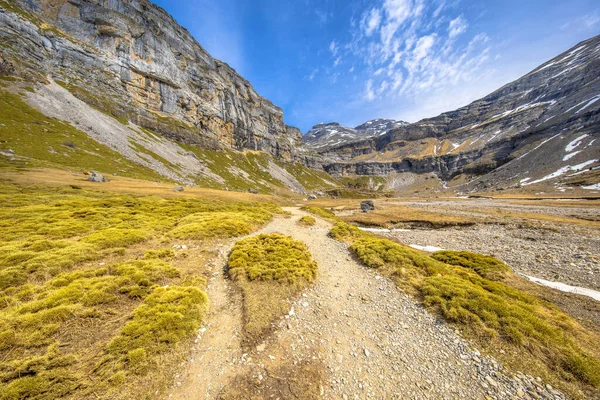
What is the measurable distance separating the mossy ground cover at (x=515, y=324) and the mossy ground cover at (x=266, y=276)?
20.5 ft

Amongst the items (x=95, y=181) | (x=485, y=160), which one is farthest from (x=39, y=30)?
(x=485, y=160)

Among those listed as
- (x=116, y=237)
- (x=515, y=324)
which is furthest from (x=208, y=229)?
(x=515, y=324)

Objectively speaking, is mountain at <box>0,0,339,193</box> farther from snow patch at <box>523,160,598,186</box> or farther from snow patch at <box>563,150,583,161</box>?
snow patch at <box>563,150,583,161</box>

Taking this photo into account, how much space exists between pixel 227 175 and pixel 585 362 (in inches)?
4791

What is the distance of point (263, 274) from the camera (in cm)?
1235

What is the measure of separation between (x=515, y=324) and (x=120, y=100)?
151930mm

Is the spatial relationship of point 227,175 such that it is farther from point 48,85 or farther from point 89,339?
point 89,339

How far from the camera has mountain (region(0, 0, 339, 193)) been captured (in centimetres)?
6856

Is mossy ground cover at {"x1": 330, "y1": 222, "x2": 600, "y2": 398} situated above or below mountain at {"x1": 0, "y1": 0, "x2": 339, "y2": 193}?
below

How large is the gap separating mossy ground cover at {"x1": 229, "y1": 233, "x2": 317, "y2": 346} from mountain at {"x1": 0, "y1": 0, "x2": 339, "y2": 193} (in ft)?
224

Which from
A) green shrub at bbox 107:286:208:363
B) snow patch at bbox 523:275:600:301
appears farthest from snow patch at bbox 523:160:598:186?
green shrub at bbox 107:286:208:363

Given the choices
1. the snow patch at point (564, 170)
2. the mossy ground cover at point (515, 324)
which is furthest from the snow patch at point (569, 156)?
the mossy ground cover at point (515, 324)

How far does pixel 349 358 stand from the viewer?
7465mm

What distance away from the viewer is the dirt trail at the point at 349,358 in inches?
249
